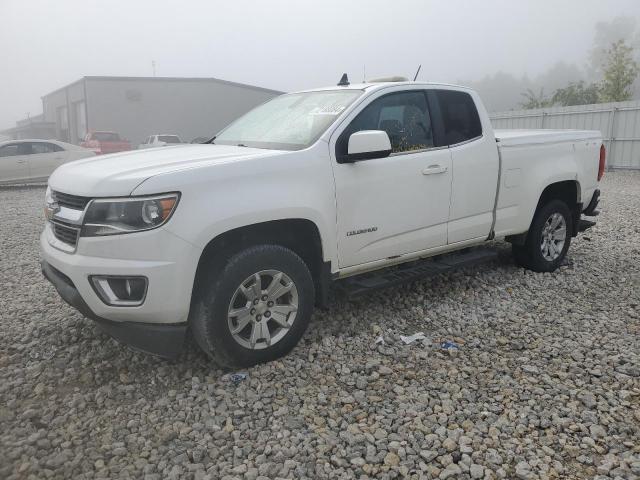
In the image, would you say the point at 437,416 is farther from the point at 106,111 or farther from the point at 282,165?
the point at 106,111

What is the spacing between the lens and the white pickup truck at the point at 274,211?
298 cm

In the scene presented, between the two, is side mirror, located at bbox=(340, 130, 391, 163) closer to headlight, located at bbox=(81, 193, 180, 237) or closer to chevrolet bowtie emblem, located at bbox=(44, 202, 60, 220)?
headlight, located at bbox=(81, 193, 180, 237)

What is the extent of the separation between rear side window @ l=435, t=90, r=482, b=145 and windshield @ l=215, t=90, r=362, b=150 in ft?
2.93

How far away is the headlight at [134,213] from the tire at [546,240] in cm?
381

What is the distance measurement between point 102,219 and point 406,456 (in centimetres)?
207

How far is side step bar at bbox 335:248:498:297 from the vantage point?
4.01 metres

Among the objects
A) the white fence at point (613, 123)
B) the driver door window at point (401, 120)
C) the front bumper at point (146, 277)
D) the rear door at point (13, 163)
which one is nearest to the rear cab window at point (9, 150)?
the rear door at point (13, 163)

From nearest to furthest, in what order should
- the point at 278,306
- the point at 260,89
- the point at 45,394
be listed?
the point at 45,394 < the point at 278,306 < the point at 260,89

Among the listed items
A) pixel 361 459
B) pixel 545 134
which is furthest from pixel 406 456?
pixel 545 134

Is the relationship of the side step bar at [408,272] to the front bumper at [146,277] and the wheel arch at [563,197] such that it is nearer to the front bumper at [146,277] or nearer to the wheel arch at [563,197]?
the wheel arch at [563,197]

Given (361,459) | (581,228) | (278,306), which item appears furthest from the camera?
(581,228)

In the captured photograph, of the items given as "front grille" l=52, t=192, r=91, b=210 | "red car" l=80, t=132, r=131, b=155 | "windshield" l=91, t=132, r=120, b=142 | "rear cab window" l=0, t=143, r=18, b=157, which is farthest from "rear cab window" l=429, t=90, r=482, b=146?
"windshield" l=91, t=132, r=120, b=142

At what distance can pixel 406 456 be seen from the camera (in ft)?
8.71

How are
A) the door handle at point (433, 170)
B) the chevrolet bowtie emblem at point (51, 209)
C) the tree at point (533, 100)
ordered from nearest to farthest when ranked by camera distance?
the chevrolet bowtie emblem at point (51, 209), the door handle at point (433, 170), the tree at point (533, 100)
